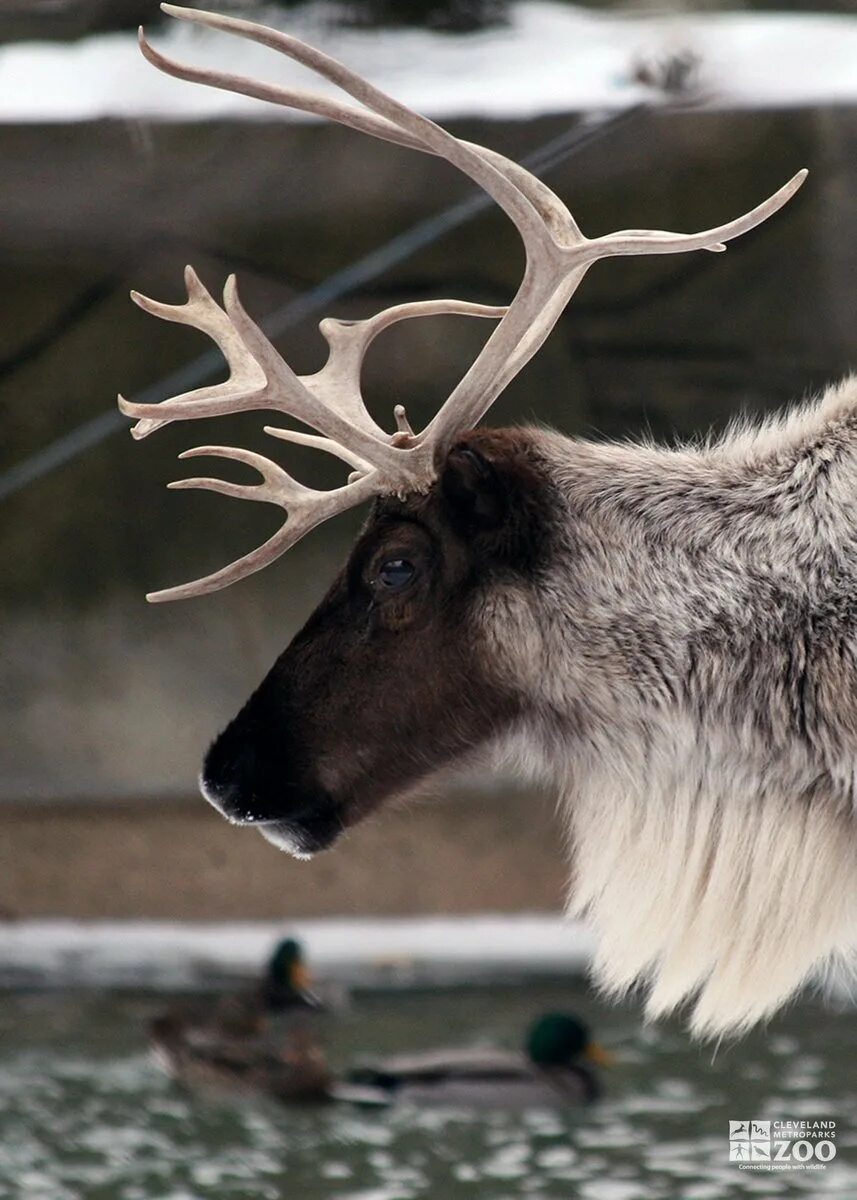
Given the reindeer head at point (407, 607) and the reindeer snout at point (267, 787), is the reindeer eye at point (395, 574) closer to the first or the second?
the reindeer head at point (407, 607)

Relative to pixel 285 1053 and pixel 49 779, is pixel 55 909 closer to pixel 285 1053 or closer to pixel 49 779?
pixel 49 779

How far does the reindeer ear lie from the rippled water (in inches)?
65.7

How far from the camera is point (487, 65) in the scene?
5.83 metres

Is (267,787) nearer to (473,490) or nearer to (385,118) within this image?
(473,490)

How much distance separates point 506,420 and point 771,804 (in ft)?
11.5

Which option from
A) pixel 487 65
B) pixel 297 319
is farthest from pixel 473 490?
pixel 487 65

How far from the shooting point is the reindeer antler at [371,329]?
7.34 ft

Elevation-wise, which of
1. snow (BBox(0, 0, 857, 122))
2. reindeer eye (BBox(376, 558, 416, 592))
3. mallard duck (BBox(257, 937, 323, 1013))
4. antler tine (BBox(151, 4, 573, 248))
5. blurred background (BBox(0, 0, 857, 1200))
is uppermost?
snow (BBox(0, 0, 857, 122))

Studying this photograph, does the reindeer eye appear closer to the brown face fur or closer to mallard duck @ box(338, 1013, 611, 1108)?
the brown face fur

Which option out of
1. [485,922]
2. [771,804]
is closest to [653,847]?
[771,804]

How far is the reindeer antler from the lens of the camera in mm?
2238

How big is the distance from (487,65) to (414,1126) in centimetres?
341

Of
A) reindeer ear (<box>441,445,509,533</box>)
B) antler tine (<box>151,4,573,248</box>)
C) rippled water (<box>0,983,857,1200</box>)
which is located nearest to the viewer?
antler tine (<box>151,4,573,248</box>)

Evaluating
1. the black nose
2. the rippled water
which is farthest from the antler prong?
the rippled water
